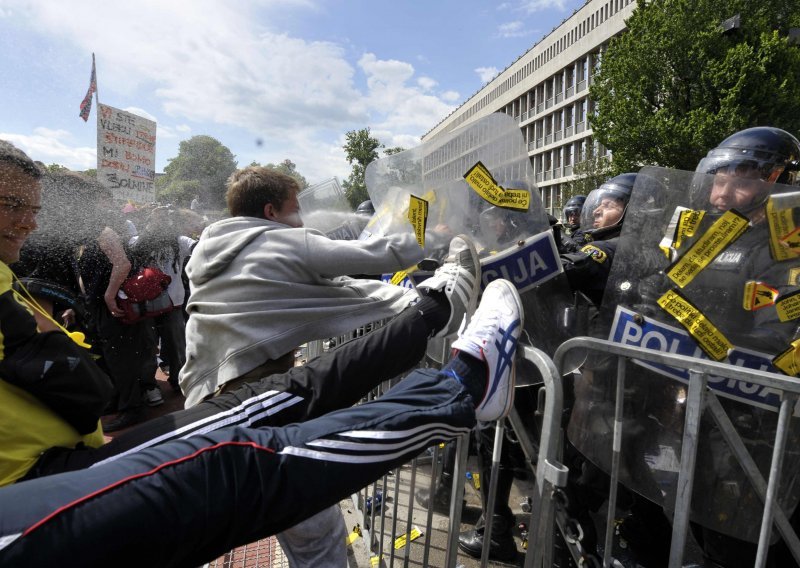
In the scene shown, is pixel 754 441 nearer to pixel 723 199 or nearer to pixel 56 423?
pixel 723 199

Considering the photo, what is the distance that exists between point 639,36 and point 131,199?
18.7 m

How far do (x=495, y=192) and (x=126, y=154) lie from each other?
522cm

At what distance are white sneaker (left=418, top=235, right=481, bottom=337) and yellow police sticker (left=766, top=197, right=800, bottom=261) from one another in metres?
1.06

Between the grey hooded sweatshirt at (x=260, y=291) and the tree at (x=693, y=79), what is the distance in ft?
54.7

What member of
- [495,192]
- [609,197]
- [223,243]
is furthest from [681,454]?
[609,197]

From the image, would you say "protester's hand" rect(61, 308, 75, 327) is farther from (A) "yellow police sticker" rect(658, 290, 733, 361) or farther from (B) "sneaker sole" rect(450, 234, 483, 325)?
(A) "yellow police sticker" rect(658, 290, 733, 361)

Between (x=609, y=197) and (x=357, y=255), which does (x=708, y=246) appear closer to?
(x=357, y=255)

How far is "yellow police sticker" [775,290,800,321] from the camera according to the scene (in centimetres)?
161

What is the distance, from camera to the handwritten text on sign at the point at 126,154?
5.43 meters

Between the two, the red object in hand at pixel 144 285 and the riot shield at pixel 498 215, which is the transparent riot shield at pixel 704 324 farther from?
the red object in hand at pixel 144 285

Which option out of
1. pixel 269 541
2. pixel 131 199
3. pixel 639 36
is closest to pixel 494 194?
pixel 269 541

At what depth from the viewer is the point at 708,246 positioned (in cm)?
170

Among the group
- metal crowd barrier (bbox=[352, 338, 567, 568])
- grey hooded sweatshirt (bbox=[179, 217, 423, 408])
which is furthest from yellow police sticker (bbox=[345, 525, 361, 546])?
grey hooded sweatshirt (bbox=[179, 217, 423, 408])

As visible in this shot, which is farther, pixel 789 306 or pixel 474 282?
pixel 474 282
